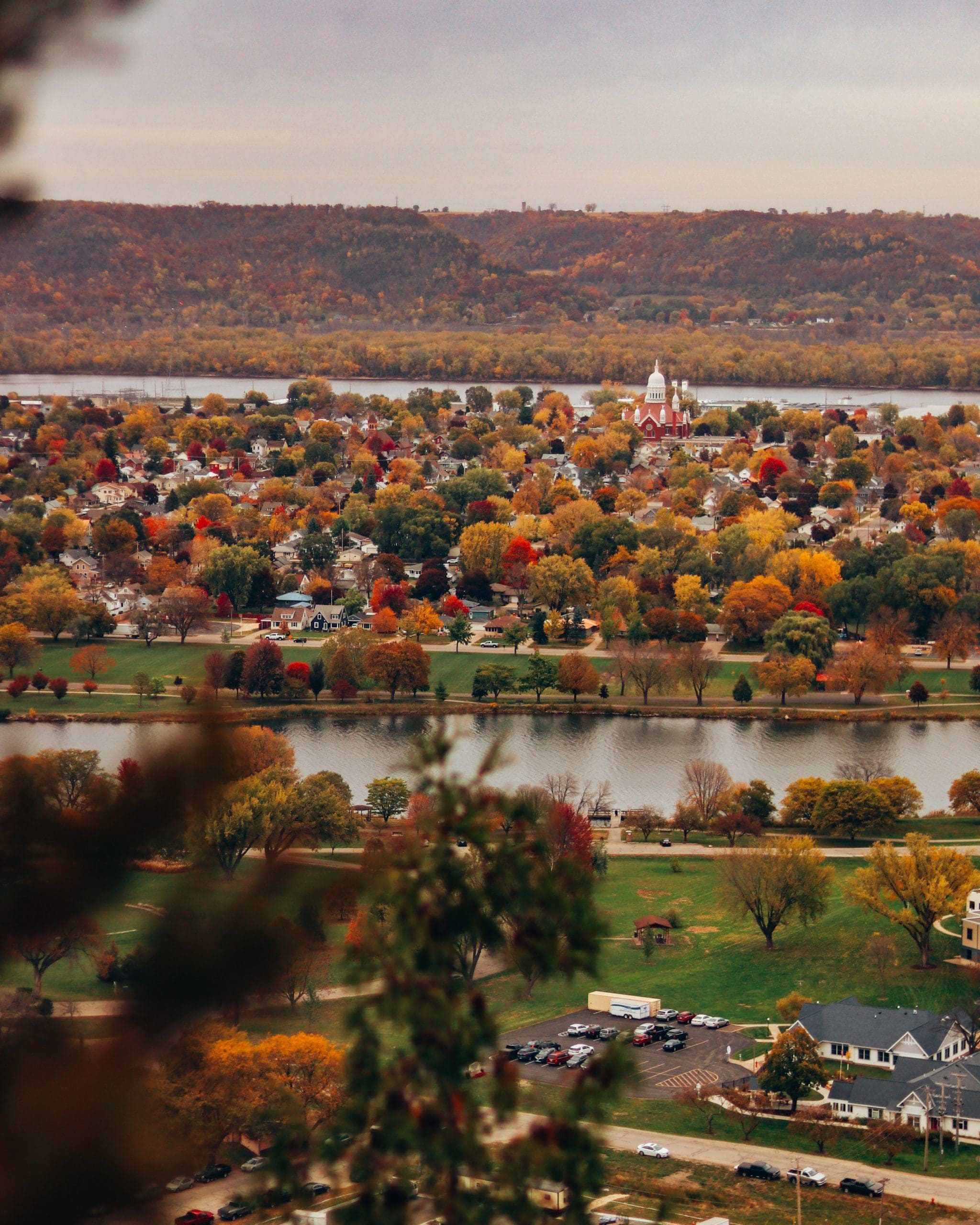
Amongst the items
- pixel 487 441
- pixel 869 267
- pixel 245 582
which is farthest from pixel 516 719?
pixel 869 267

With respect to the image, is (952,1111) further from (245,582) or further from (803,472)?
(803,472)

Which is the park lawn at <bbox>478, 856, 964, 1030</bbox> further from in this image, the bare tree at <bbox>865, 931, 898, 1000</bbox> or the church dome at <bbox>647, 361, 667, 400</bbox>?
the church dome at <bbox>647, 361, 667, 400</bbox>

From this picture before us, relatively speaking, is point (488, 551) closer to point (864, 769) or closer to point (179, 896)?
point (864, 769)

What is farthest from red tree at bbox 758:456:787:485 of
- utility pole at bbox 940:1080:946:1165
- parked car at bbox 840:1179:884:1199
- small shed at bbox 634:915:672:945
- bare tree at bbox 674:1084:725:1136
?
parked car at bbox 840:1179:884:1199

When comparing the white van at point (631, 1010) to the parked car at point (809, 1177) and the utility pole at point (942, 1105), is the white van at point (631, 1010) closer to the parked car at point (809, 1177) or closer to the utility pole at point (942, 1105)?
the utility pole at point (942, 1105)

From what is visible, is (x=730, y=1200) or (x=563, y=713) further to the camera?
(x=563, y=713)

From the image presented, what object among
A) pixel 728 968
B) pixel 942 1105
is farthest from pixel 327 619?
pixel 942 1105

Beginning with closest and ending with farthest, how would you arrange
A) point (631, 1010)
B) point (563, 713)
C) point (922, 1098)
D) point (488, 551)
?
point (922, 1098)
point (631, 1010)
point (563, 713)
point (488, 551)
